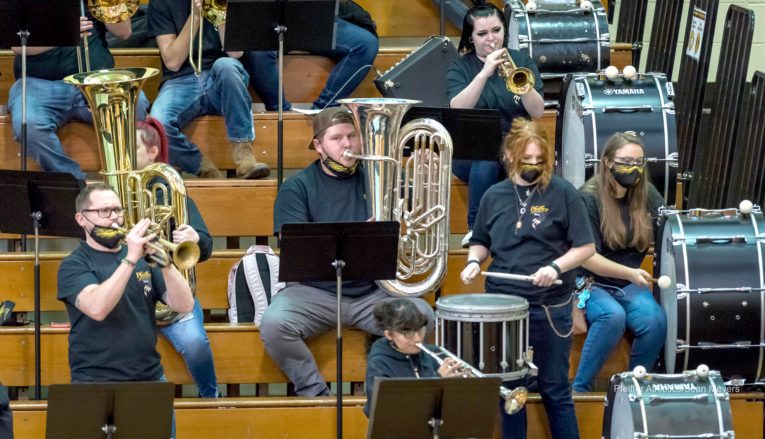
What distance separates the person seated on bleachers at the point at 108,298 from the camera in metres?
4.58

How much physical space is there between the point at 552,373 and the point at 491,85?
1676 millimetres

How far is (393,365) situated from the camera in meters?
4.63

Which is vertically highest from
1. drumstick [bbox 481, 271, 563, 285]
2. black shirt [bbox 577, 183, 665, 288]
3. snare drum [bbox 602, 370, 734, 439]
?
black shirt [bbox 577, 183, 665, 288]

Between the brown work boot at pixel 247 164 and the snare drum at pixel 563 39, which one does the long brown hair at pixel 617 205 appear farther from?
the brown work boot at pixel 247 164

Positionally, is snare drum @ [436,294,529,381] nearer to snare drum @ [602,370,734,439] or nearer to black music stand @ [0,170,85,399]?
snare drum @ [602,370,734,439]

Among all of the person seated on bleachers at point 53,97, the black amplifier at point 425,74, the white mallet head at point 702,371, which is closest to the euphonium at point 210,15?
the person seated on bleachers at point 53,97

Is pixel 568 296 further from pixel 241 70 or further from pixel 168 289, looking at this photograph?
pixel 241 70

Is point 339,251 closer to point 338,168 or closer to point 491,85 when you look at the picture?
point 338,168

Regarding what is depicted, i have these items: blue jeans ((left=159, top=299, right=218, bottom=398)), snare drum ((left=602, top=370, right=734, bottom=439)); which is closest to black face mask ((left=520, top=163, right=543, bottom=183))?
snare drum ((left=602, top=370, right=734, bottom=439))

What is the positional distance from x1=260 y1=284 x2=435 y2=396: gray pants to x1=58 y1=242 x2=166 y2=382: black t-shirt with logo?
0.72 metres

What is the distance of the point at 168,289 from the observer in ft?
15.4

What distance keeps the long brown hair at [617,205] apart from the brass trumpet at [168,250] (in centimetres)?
183

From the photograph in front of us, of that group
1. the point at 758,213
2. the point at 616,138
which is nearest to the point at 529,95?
the point at 616,138

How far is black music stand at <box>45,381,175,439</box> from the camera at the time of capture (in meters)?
4.18
